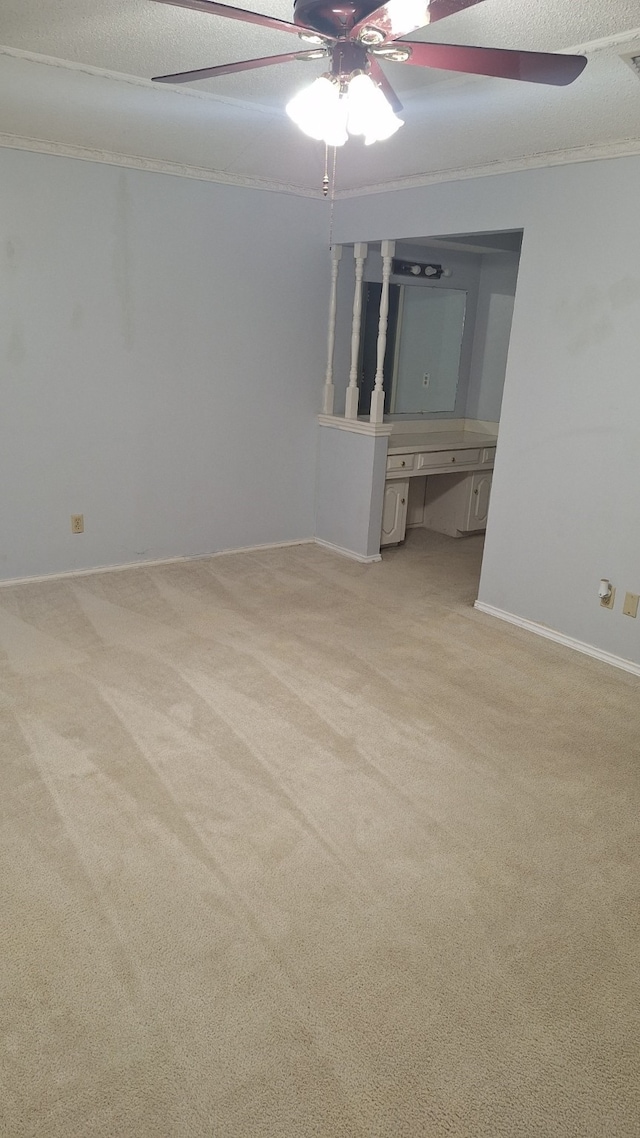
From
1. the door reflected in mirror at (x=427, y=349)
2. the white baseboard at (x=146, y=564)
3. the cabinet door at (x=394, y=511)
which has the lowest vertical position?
the white baseboard at (x=146, y=564)

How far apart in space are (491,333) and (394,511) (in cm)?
169

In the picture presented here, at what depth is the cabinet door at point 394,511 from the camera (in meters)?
5.09

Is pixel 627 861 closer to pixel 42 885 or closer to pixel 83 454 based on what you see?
pixel 42 885

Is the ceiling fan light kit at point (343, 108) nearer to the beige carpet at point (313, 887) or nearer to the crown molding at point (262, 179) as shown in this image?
the crown molding at point (262, 179)

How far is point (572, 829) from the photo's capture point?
2400 mm

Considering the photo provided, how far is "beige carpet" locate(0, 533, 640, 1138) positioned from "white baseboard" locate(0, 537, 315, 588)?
1.86 ft

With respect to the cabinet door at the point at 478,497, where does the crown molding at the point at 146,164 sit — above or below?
above

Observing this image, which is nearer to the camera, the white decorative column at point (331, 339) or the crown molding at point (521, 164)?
the crown molding at point (521, 164)

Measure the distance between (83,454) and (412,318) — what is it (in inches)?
102

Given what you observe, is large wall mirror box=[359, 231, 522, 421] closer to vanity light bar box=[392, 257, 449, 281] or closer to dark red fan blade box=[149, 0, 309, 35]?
vanity light bar box=[392, 257, 449, 281]

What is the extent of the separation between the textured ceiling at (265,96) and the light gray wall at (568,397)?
19 cm

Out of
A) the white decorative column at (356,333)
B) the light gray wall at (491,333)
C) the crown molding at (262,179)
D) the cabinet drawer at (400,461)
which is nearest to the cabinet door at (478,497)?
the light gray wall at (491,333)

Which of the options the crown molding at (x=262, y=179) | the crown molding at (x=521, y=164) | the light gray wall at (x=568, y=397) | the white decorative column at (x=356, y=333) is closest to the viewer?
the crown molding at (x=262, y=179)

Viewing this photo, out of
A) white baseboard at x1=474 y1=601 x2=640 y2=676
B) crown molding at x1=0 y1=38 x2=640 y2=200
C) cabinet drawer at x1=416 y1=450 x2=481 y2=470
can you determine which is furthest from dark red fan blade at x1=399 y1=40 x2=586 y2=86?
cabinet drawer at x1=416 y1=450 x2=481 y2=470
